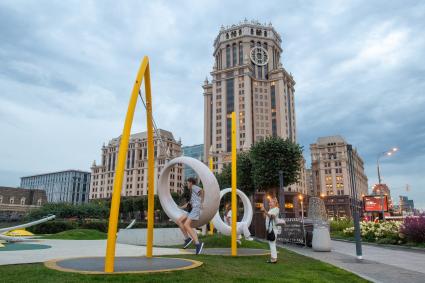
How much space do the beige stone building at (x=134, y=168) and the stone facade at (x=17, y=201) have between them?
5179 cm

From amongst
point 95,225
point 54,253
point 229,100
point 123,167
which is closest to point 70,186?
point 229,100

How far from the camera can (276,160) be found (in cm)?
3738

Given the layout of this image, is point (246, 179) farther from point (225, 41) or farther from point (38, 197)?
point (225, 41)

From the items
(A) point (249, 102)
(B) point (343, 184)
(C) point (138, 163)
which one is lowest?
(B) point (343, 184)

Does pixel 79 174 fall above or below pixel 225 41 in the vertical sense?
below

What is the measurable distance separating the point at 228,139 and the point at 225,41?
39.7m

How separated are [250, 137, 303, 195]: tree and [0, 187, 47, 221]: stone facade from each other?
196 ft

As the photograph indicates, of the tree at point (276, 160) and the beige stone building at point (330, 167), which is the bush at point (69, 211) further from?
the beige stone building at point (330, 167)

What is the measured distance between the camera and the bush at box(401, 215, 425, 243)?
1902cm

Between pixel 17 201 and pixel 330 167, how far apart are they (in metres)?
107

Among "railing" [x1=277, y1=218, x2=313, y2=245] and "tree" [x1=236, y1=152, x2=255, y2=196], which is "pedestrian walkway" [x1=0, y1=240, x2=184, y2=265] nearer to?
"railing" [x1=277, y1=218, x2=313, y2=245]

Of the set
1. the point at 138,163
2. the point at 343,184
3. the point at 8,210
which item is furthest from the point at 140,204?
the point at 343,184

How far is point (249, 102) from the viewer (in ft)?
386

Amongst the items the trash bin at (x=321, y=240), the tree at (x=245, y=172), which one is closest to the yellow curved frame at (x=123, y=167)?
the trash bin at (x=321, y=240)
